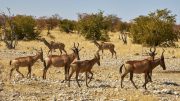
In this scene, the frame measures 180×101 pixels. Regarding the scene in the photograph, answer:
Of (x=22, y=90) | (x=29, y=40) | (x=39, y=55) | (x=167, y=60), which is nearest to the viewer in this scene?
(x=22, y=90)

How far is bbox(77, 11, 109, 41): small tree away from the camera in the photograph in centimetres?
5997

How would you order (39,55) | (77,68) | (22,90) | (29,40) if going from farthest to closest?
1. (29,40)
2. (39,55)
3. (77,68)
4. (22,90)

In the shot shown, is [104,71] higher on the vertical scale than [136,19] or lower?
lower

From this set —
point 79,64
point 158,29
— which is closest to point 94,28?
point 158,29

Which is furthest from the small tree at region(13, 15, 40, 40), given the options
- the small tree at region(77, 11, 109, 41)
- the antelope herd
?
the antelope herd

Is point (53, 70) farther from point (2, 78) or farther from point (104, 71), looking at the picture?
point (2, 78)

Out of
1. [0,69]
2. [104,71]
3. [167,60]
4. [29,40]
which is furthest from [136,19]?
[0,69]

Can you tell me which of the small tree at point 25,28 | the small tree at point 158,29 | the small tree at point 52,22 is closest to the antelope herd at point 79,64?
the small tree at point 158,29

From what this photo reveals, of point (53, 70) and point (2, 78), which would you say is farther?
point (53, 70)

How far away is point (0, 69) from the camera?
1074 inches

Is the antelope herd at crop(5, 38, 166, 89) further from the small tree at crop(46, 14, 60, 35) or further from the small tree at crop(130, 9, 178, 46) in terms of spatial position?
the small tree at crop(46, 14, 60, 35)

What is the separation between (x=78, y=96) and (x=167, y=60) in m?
21.6

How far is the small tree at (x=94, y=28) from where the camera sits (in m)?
60.0

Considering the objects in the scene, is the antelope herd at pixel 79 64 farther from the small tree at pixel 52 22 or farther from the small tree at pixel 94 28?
the small tree at pixel 52 22
